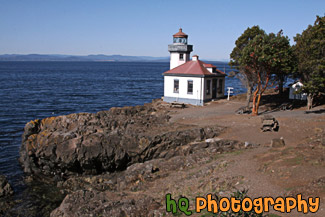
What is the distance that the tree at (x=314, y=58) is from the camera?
2291 centimetres

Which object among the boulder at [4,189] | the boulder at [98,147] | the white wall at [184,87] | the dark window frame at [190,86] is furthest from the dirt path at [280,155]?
the boulder at [4,189]

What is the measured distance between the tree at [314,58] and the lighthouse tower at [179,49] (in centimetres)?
1421

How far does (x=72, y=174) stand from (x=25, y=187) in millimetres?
2979

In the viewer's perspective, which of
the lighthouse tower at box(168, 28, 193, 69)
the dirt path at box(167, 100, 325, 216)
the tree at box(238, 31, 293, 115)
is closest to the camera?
the dirt path at box(167, 100, 325, 216)

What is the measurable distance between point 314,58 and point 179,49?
54.9ft

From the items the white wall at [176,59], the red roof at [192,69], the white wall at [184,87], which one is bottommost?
the white wall at [184,87]

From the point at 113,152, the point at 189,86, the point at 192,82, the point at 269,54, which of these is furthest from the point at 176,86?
the point at 113,152

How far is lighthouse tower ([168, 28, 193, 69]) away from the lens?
122 ft

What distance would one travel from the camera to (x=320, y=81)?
22.3 m

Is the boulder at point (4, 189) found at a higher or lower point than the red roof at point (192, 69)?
lower

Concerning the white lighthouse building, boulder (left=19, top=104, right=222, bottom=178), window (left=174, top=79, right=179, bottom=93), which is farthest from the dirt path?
window (left=174, top=79, right=179, bottom=93)

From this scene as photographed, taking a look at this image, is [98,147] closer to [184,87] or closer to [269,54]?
[269,54]

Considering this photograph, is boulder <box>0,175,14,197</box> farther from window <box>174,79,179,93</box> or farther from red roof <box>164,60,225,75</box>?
red roof <box>164,60,225,75</box>

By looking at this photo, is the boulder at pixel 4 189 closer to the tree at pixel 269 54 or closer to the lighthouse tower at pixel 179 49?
the tree at pixel 269 54
